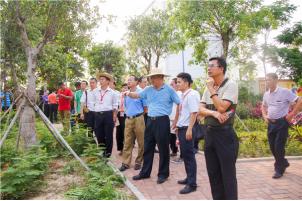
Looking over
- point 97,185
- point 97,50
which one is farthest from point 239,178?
point 97,50

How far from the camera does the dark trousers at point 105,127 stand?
24.7 feet

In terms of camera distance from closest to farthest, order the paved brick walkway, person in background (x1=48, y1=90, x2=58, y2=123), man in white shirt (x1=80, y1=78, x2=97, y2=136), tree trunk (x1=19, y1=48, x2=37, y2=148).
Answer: the paved brick walkway → tree trunk (x1=19, y1=48, x2=37, y2=148) → man in white shirt (x1=80, y1=78, x2=97, y2=136) → person in background (x1=48, y1=90, x2=58, y2=123)

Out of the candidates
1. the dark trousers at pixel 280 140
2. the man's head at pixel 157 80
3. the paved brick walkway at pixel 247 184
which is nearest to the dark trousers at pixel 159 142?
the paved brick walkway at pixel 247 184

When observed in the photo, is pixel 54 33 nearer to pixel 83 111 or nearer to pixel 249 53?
pixel 83 111

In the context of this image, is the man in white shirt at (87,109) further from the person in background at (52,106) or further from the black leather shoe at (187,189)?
the person in background at (52,106)

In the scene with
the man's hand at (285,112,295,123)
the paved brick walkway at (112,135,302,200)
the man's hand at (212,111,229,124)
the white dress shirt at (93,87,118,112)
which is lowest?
the paved brick walkway at (112,135,302,200)

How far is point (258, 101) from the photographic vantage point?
57.4 feet

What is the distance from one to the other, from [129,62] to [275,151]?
69.5 feet

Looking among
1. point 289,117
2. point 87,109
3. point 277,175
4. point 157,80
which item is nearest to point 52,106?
point 87,109

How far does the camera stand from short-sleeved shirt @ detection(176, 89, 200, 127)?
18.7 feet

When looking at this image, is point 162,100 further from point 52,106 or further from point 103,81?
point 52,106

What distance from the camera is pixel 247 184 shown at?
231 inches

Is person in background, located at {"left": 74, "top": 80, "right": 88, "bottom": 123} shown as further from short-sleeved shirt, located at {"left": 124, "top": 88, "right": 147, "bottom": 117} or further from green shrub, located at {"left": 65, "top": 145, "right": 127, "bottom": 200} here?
green shrub, located at {"left": 65, "top": 145, "right": 127, "bottom": 200}

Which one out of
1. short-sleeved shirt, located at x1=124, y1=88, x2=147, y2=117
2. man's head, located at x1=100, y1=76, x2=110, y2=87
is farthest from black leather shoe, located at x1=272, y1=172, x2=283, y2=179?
man's head, located at x1=100, y1=76, x2=110, y2=87
